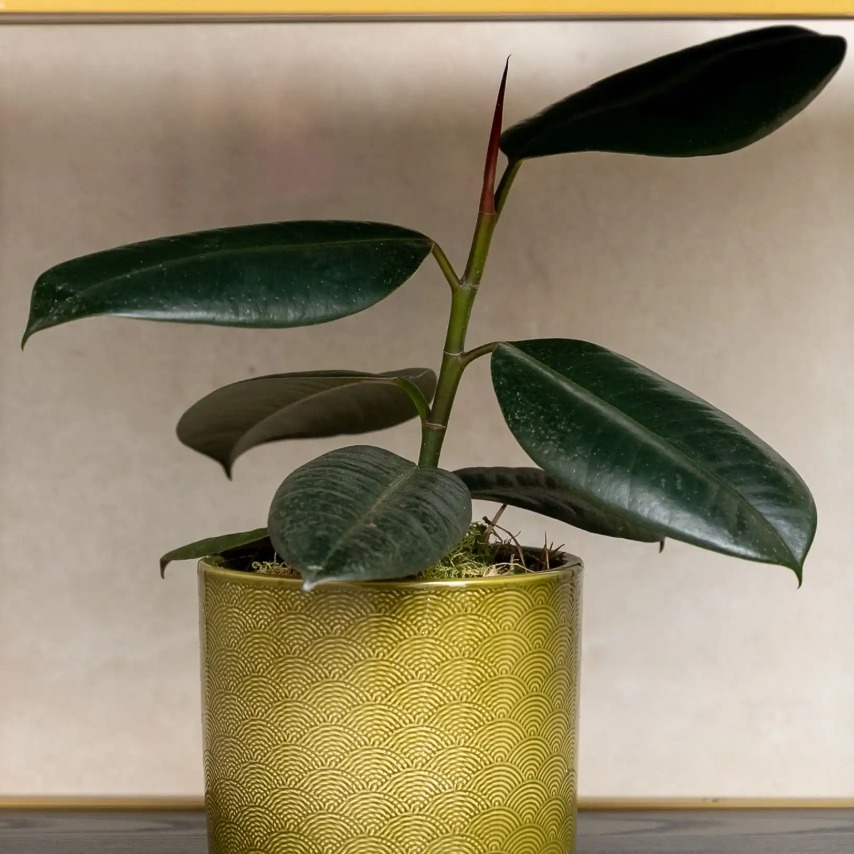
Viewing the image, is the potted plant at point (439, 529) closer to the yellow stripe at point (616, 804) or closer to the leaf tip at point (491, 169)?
the leaf tip at point (491, 169)

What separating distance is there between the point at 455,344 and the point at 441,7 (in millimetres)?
181

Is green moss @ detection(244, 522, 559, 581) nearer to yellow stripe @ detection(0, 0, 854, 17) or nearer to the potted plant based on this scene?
the potted plant

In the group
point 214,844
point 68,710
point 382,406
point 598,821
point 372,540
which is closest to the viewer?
point 372,540

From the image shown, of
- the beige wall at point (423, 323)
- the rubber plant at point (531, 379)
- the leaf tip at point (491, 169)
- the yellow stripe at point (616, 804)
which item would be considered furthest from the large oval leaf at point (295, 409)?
the yellow stripe at point (616, 804)

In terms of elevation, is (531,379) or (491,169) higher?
(491,169)

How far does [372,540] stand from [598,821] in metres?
0.53

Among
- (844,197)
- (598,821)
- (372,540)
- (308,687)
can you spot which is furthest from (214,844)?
(844,197)

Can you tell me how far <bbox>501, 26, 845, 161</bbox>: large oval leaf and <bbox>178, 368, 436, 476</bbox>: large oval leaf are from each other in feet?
0.57

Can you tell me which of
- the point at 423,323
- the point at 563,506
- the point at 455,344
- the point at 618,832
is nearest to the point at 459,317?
the point at 455,344

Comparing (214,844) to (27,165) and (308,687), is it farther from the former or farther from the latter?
(27,165)

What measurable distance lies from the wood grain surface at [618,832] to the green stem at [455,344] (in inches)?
14.8

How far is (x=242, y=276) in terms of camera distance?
19.3 inches

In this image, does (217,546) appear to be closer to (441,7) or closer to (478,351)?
(478,351)

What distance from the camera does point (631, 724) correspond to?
946mm
